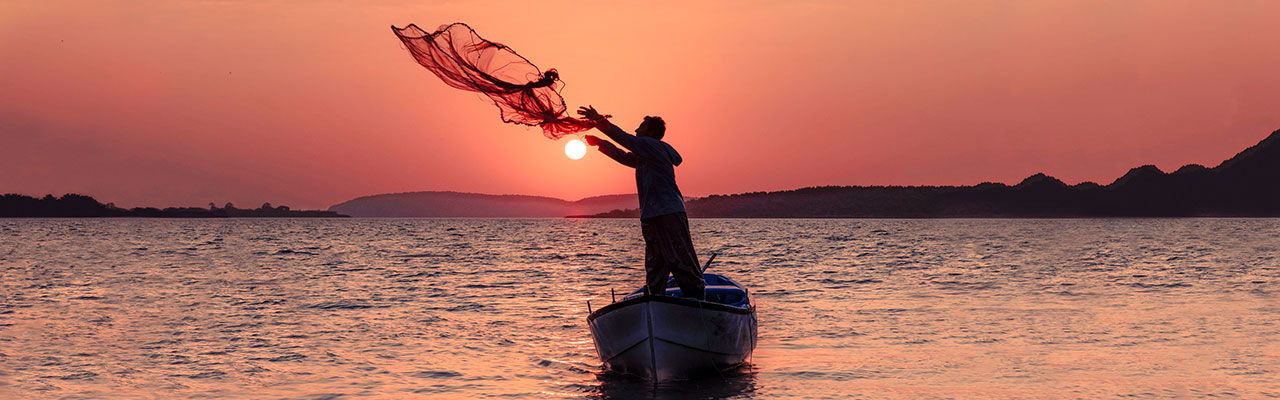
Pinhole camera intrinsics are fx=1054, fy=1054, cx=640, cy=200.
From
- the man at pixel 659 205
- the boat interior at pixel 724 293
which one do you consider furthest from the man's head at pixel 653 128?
the boat interior at pixel 724 293

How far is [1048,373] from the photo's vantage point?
53.1ft

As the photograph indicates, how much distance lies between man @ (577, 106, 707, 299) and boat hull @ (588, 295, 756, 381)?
63 cm

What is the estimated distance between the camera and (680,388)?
15.1m

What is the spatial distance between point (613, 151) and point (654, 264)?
216cm

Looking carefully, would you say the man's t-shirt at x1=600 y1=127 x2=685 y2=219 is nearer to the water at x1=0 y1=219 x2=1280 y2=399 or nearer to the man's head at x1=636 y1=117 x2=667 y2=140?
the man's head at x1=636 y1=117 x2=667 y2=140

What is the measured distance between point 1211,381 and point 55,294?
3278 cm

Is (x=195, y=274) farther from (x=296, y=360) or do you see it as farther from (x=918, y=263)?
(x=918, y=263)

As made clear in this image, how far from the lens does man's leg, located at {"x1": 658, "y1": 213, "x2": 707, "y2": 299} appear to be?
49.5 ft

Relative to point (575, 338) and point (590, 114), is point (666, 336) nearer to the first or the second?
point (590, 114)

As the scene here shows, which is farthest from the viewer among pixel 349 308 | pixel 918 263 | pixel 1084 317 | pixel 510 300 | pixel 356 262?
pixel 356 262

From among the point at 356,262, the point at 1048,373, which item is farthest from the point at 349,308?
the point at 356,262

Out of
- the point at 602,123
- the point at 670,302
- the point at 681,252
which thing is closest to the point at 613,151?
the point at 602,123

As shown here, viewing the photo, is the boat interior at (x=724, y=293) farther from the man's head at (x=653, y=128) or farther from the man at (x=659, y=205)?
the man's head at (x=653, y=128)

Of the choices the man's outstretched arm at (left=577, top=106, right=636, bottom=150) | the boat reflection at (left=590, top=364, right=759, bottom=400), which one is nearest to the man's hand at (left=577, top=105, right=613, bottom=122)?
the man's outstretched arm at (left=577, top=106, right=636, bottom=150)
